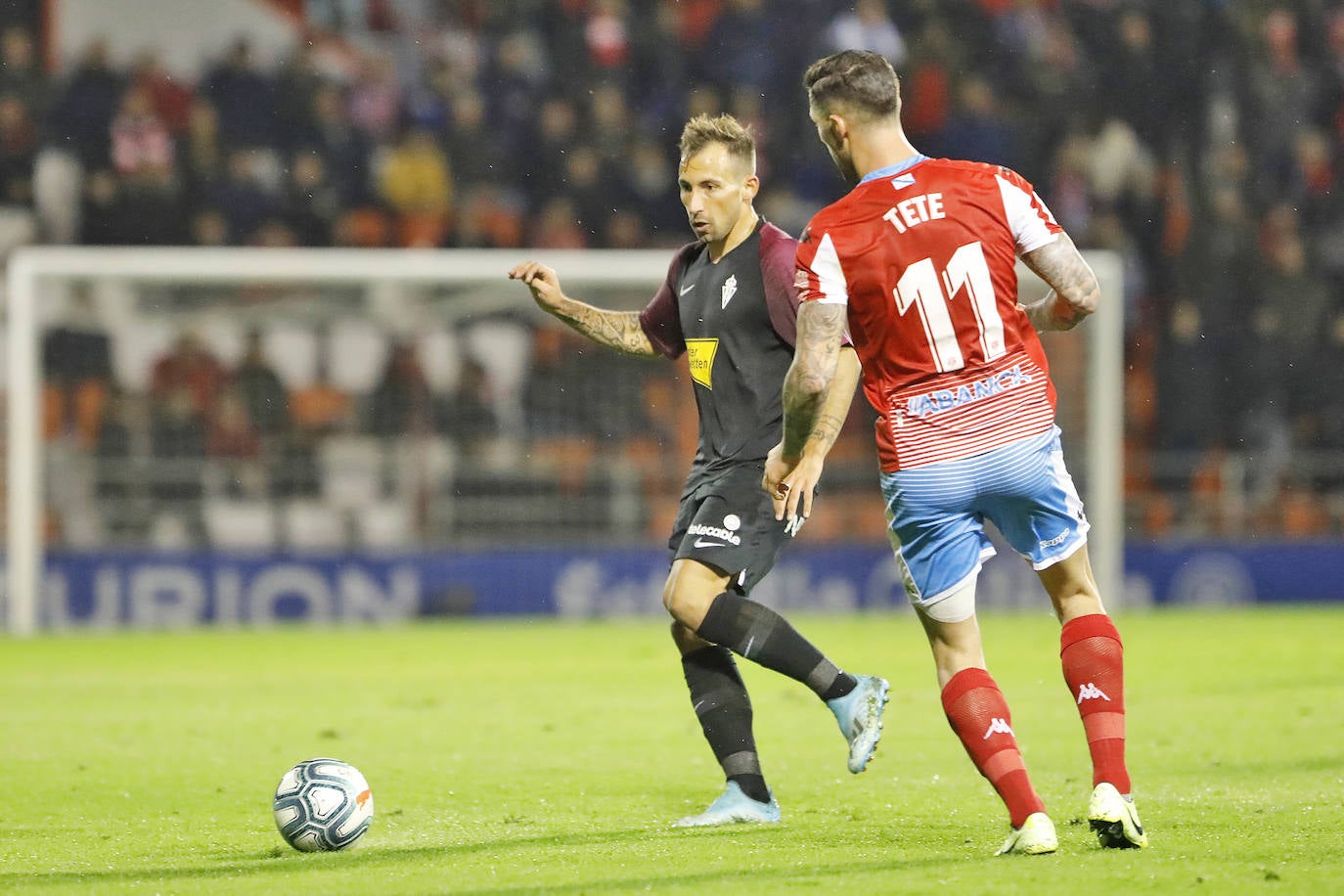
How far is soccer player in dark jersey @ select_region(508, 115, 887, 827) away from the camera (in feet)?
18.0

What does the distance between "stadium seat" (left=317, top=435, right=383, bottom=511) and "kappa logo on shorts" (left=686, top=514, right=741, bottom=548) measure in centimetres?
983

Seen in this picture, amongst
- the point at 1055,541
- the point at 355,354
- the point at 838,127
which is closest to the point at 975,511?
the point at 1055,541

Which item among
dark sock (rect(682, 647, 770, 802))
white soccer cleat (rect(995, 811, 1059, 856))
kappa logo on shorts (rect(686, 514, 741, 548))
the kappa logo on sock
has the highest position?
kappa logo on shorts (rect(686, 514, 741, 548))

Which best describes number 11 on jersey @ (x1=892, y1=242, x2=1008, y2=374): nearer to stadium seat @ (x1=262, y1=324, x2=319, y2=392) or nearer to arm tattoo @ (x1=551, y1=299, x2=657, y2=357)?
arm tattoo @ (x1=551, y1=299, x2=657, y2=357)

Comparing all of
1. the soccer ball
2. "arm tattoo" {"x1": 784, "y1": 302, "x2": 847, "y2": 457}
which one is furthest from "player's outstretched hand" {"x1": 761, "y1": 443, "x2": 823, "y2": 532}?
the soccer ball

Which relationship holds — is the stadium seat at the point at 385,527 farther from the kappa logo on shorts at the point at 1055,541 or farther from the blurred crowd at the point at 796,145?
the kappa logo on shorts at the point at 1055,541

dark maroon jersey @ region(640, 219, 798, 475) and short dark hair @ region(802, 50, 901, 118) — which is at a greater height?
short dark hair @ region(802, 50, 901, 118)

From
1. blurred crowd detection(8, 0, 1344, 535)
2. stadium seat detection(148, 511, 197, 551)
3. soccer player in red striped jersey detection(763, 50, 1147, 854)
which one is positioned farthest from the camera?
blurred crowd detection(8, 0, 1344, 535)

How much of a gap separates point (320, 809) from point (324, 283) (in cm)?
1046

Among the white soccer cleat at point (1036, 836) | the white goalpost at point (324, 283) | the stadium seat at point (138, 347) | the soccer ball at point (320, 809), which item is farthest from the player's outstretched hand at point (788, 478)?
the stadium seat at point (138, 347)

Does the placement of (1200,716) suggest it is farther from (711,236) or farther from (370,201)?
(370,201)

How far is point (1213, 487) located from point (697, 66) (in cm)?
649

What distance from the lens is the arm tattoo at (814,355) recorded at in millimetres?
4723

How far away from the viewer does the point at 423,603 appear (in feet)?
49.4
